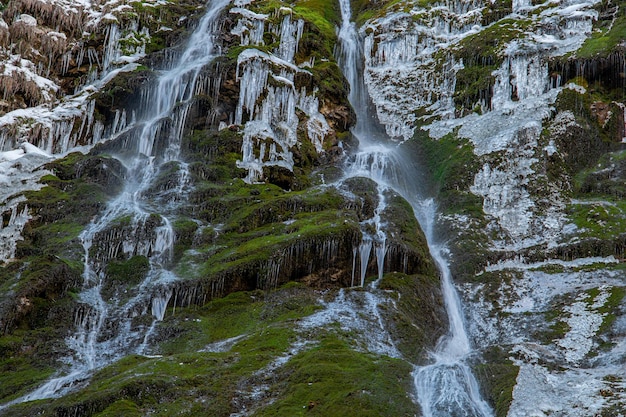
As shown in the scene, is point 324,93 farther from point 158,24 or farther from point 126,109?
point 158,24

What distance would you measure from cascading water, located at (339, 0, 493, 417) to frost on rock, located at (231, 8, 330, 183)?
4252 mm

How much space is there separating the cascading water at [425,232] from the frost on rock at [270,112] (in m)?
4.25

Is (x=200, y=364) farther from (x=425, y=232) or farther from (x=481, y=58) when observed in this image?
(x=481, y=58)

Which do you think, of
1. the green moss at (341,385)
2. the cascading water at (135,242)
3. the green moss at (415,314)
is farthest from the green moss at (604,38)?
the green moss at (341,385)

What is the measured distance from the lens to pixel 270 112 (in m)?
40.0

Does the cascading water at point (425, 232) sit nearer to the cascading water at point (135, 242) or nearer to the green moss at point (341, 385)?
the green moss at point (341, 385)

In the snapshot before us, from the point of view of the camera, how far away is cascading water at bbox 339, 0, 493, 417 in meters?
18.2

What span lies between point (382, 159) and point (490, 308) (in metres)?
15.2

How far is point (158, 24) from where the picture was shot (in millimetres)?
52969

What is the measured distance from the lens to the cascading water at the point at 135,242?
872 inches

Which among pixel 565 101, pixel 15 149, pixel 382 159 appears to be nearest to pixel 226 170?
pixel 382 159

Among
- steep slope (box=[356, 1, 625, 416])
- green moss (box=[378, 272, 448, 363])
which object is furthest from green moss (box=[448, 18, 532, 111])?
green moss (box=[378, 272, 448, 363])

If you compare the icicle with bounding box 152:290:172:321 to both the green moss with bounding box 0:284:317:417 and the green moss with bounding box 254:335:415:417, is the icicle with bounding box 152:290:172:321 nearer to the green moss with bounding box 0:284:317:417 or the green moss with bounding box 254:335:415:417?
the green moss with bounding box 0:284:317:417

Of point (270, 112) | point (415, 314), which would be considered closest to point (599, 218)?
point (415, 314)
